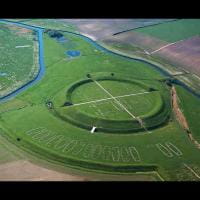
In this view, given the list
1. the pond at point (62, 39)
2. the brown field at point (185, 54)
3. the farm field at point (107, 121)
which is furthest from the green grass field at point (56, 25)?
the brown field at point (185, 54)

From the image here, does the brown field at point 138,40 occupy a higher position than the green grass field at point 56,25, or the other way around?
the green grass field at point 56,25

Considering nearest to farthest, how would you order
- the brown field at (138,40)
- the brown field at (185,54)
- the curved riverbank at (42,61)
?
the curved riverbank at (42,61), the brown field at (185,54), the brown field at (138,40)

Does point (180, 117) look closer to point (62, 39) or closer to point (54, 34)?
point (62, 39)

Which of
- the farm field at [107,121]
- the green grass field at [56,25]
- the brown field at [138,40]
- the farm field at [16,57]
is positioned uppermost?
the green grass field at [56,25]

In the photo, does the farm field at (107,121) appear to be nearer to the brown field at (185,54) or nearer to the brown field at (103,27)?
the brown field at (185,54)

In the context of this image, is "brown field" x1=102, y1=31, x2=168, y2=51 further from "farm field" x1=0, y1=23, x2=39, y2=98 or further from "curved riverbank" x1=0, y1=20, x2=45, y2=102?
"farm field" x1=0, y1=23, x2=39, y2=98

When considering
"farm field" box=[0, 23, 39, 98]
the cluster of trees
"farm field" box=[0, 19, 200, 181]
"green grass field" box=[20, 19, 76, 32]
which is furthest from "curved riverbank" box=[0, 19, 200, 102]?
the cluster of trees
